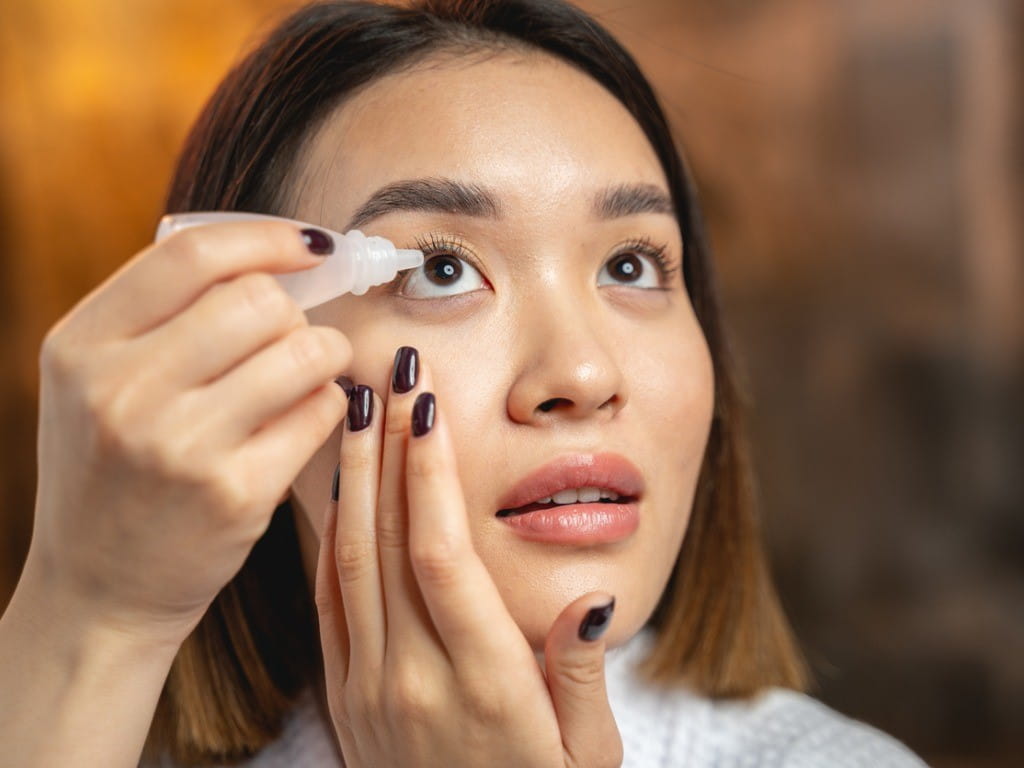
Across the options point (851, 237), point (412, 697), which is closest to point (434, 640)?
point (412, 697)

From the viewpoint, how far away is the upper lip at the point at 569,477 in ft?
2.70

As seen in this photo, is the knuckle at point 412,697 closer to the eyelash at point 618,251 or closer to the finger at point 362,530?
the finger at point 362,530

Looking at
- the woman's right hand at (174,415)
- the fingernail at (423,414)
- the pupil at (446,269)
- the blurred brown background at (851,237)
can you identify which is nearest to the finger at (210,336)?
the woman's right hand at (174,415)

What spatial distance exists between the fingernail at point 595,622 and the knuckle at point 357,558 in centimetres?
17

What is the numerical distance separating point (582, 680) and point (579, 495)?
6.3 inches

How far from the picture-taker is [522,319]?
2.82 feet

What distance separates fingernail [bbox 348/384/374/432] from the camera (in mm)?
784

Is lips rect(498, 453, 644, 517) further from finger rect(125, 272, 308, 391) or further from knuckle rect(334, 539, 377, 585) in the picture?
finger rect(125, 272, 308, 391)

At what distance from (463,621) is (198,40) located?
1759 mm

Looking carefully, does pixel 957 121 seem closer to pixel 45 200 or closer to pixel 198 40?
pixel 198 40

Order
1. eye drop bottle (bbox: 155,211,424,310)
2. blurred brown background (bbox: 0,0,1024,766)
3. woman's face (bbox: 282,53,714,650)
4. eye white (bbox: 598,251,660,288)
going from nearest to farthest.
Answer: eye drop bottle (bbox: 155,211,424,310) → woman's face (bbox: 282,53,714,650) → eye white (bbox: 598,251,660,288) → blurred brown background (bbox: 0,0,1024,766)

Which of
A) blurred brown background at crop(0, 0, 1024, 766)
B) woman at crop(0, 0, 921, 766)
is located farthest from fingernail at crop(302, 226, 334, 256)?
blurred brown background at crop(0, 0, 1024, 766)

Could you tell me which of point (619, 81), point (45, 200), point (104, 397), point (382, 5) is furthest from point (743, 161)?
point (104, 397)

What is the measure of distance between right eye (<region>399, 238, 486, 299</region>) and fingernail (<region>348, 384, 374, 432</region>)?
129mm
